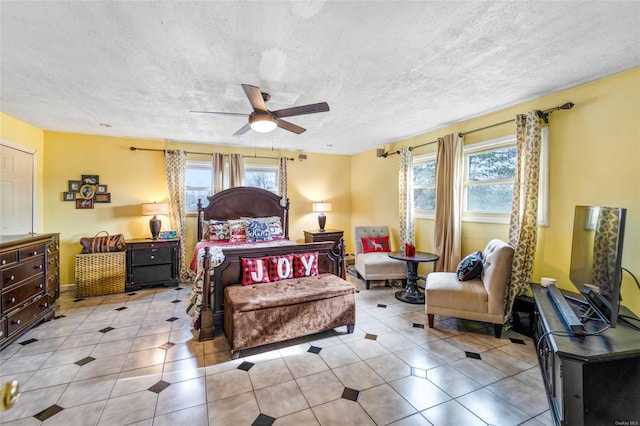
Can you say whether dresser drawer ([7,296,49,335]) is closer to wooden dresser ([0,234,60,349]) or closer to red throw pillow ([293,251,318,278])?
wooden dresser ([0,234,60,349])

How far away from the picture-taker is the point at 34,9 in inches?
66.9

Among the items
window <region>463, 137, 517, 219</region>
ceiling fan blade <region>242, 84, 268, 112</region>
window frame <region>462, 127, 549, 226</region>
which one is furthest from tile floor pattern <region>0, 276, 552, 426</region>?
ceiling fan blade <region>242, 84, 268, 112</region>

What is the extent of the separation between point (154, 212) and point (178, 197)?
50 cm

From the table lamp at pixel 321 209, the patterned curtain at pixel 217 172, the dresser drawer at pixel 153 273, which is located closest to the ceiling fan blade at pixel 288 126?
the patterned curtain at pixel 217 172

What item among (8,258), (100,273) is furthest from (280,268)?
(100,273)

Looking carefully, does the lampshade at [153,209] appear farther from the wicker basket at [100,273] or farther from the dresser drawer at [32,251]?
the dresser drawer at [32,251]

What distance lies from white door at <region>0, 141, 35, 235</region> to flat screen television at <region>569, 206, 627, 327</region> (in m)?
6.08

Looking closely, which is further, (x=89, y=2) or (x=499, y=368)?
(x=499, y=368)

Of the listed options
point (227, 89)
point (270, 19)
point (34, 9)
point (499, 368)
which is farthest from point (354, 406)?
point (34, 9)

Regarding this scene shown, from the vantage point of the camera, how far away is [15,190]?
381cm

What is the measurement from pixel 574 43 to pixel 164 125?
4596 millimetres

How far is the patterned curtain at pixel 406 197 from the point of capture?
15.8 feet

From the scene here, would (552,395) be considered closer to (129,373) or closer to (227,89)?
(129,373)

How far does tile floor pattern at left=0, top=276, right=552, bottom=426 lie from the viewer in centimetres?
188
